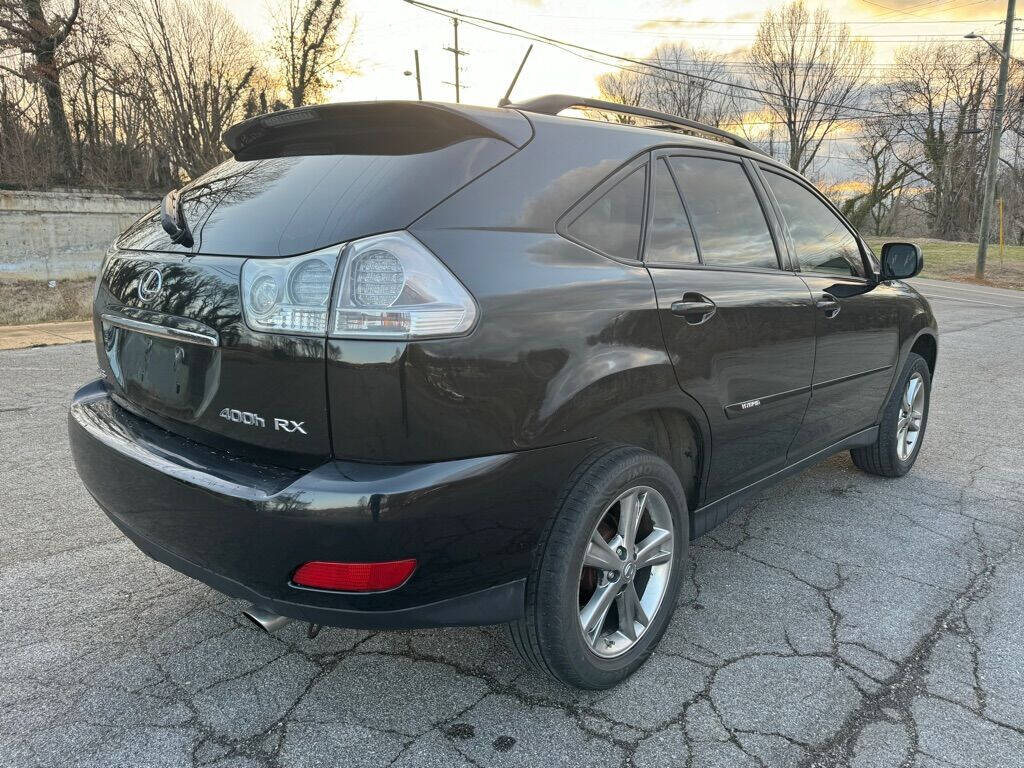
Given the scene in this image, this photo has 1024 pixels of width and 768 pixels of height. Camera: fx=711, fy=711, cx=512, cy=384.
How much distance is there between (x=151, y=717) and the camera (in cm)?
201

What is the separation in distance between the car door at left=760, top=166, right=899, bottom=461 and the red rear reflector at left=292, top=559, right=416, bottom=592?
Result: 6.70 feet

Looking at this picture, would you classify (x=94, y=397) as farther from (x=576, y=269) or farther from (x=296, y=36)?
(x=296, y=36)

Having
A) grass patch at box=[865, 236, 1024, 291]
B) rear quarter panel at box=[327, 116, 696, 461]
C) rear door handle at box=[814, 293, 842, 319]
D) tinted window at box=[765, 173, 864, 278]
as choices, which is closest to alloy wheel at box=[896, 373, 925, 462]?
tinted window at box=[765, 173, 864, 278]

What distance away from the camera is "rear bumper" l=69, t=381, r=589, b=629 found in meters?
1.66

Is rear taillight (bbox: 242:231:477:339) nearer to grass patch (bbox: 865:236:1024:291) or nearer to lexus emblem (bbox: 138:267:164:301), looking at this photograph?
lexus emblem (bbox: 138:267:164:301)

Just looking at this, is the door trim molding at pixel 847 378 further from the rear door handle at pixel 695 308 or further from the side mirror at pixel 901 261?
the rear door handle at pixel 695 308

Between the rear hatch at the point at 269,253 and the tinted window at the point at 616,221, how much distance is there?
11.9 inches

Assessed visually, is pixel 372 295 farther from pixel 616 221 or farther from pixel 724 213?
pixel 724 213

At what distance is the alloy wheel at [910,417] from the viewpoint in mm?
4090

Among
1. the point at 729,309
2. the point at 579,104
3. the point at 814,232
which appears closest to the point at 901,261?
the point at 814,232

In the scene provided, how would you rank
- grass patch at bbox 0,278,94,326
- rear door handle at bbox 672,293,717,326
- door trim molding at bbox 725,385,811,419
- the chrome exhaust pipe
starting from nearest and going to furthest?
1. the chrome exhaust pipe
2. rear door handle at bbox 672,293,717,326
3. door trim molding at bbox 725,385,811,419
4. grass patch at bbox 0,278,94,326

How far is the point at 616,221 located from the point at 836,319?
58.8 inches

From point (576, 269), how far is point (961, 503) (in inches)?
121

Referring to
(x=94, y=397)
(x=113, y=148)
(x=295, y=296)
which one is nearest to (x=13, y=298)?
(x=113, y=148)
